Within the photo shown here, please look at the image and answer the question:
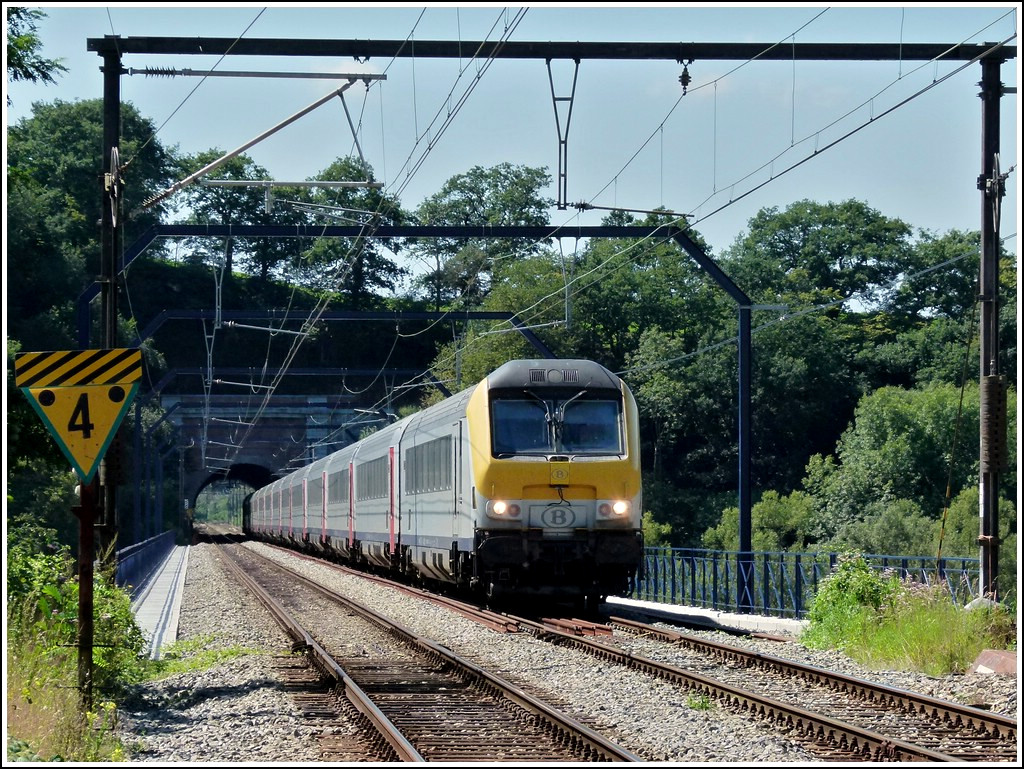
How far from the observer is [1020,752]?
9.30 meters

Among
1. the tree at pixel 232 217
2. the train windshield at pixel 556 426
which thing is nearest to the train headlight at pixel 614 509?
the train windshield at pixel 556 426

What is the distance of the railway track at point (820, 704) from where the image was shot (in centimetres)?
986

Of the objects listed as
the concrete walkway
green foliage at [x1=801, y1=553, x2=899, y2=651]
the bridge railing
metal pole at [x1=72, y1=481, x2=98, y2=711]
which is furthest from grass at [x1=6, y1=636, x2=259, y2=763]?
the bridge railing

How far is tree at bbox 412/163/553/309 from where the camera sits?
88500 millimetres

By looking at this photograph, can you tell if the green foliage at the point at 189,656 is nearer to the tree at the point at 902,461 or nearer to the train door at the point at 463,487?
the train door at the point at 463,487

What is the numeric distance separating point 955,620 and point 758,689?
3.05 m

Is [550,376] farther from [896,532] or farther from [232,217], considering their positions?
[232,217]

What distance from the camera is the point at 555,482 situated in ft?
63.8

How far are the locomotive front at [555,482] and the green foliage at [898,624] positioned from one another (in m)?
3.51

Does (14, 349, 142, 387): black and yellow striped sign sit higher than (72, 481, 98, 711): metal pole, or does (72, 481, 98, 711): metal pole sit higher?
(14, 349, 142, 387): black and yellow striped sign

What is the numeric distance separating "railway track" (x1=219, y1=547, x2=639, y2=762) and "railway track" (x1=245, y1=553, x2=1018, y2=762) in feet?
5.56

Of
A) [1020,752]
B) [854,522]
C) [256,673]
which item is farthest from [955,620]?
[854,522]

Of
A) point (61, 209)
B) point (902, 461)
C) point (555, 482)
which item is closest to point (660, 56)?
point (555, 482)

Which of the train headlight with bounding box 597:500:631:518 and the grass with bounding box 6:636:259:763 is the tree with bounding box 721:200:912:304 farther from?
the grass with bounding box 6:636:259:763
